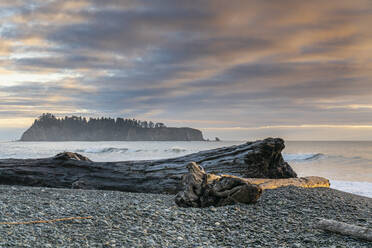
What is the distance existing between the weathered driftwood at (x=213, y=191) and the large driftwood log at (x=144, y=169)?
2133 mm

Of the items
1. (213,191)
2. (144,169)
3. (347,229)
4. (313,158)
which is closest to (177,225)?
(213,191)

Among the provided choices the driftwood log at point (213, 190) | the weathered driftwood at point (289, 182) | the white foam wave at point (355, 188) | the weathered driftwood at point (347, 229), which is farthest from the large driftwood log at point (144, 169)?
the white foam wave at point (355, 188)

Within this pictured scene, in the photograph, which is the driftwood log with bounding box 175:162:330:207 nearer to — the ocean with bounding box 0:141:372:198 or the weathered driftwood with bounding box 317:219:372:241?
the weathered driftwood with bounding box 317:219:372:241

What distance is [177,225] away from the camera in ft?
15.7

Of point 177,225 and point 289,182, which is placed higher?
point 289,182

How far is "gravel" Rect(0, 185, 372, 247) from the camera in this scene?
3932mm

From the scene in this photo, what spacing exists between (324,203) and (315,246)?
8.84 feet

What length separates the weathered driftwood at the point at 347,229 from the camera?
14.1 ft

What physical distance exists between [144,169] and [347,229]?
5.86 meters

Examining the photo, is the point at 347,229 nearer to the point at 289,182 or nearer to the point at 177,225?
the point at 177,225

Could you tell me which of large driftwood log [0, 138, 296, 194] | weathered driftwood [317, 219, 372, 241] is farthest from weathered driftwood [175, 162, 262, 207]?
large driftwood log [0, 138, 296, 194]

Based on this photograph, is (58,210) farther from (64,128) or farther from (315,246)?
(64,128)

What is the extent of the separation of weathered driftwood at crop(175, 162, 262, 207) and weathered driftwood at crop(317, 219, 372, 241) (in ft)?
5.17

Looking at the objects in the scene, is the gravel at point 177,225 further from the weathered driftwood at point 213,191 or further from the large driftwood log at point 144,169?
the large driftwood log at point 144,169
